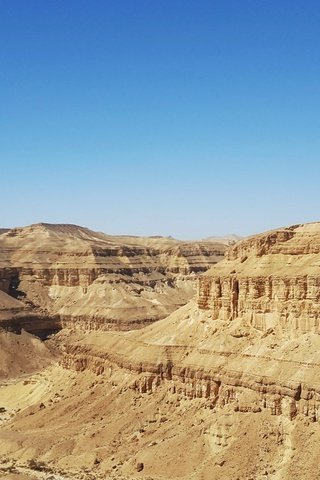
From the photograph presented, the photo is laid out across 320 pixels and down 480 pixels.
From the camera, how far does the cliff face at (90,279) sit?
505 ft

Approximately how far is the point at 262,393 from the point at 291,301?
9.62 m

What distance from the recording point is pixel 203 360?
7156cm

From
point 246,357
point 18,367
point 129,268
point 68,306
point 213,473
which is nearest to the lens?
point 213,473

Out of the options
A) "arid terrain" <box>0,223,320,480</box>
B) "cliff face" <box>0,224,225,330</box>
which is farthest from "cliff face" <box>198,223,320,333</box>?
"cliff face" <box>0,224,225,330</box>

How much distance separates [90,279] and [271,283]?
98.6 meters

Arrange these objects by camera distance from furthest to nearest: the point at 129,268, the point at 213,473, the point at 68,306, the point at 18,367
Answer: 1. the point at 129,268
2. the point at 68,306
3. the point at 18,367
4. the point at 213,473

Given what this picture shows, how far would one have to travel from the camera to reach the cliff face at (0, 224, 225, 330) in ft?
505

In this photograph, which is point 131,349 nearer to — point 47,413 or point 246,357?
point 47,413

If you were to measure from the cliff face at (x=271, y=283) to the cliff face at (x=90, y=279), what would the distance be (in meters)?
68.7

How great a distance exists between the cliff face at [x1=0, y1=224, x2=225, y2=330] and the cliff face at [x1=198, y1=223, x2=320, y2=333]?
68665mm

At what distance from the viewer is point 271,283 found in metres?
71.8

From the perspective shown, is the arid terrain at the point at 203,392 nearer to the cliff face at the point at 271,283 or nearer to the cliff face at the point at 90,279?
the cliff face at the point at 271,283

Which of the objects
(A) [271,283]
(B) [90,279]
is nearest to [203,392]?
(A) [271,283]

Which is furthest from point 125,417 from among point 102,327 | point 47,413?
point 102,327
